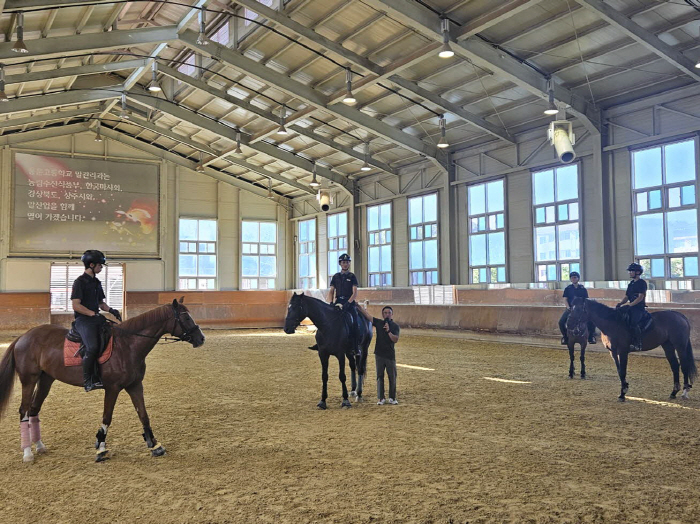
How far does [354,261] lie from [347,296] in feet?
65.7

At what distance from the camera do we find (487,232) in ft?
73.0

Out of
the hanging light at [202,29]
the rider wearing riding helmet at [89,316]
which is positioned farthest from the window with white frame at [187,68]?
the rider wearing riding helmet at [89,316]

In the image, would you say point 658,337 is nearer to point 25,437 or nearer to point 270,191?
point 25,437

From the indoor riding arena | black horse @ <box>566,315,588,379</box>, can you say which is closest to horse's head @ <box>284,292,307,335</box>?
the indoor riding arena

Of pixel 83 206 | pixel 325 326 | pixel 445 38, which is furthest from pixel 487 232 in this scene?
pixel 83 206

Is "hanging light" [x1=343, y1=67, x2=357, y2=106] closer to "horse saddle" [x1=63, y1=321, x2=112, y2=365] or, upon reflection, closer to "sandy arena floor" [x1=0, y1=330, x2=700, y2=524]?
"sandy arena floor" [x1=0, y1=330, x2=700, y2=524]

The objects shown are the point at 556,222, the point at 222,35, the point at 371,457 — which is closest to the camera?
the point at 371,457

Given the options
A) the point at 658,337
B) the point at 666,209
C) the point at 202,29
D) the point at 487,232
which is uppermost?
the point at 202,29

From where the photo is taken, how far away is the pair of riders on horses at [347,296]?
28.1ft

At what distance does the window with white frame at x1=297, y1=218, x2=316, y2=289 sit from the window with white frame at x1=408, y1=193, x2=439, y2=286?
26.6 feet

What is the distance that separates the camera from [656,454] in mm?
5715

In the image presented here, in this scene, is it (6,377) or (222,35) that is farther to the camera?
(222,35)

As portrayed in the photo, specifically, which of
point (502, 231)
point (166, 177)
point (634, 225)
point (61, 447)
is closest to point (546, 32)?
point (634, 225)

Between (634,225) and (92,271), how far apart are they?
16.1m
